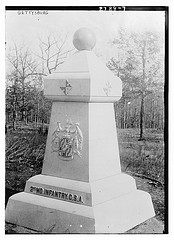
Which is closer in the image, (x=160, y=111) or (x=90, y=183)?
(x=90, y=183)

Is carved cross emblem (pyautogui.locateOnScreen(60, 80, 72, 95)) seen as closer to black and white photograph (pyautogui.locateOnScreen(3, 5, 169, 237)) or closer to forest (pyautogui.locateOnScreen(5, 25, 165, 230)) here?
black and white photograph (pyautogui.locateOnScreen(3, 5, 169, 237))

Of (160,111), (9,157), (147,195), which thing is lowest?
(147,195)

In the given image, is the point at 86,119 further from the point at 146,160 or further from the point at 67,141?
the point at 146,160

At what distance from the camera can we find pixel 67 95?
17.3 ft

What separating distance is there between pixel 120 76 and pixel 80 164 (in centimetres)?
119

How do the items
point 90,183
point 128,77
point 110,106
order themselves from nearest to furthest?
1. point 90,183
2. point 110,106
3. point 128,77

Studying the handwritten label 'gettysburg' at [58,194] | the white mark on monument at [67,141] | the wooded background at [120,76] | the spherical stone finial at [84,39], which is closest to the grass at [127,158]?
the wooded background at [120,76]

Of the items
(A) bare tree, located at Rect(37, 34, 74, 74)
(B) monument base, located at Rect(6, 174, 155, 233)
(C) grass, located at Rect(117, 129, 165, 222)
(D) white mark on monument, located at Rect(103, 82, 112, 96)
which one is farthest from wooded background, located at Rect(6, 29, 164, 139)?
(B) monument base, located at Rect(6, 174, 155, 233)

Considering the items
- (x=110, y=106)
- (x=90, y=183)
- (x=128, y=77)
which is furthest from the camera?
(x=128, y=77)

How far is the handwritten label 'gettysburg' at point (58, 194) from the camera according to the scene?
16.8 ft

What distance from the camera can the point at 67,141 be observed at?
531 centimetres

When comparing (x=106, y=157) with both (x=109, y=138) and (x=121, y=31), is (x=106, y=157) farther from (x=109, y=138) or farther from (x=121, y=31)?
(x=121, y=31)

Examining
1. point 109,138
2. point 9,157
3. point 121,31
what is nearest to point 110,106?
point 109,138

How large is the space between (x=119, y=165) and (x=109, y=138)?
0.32 metres
